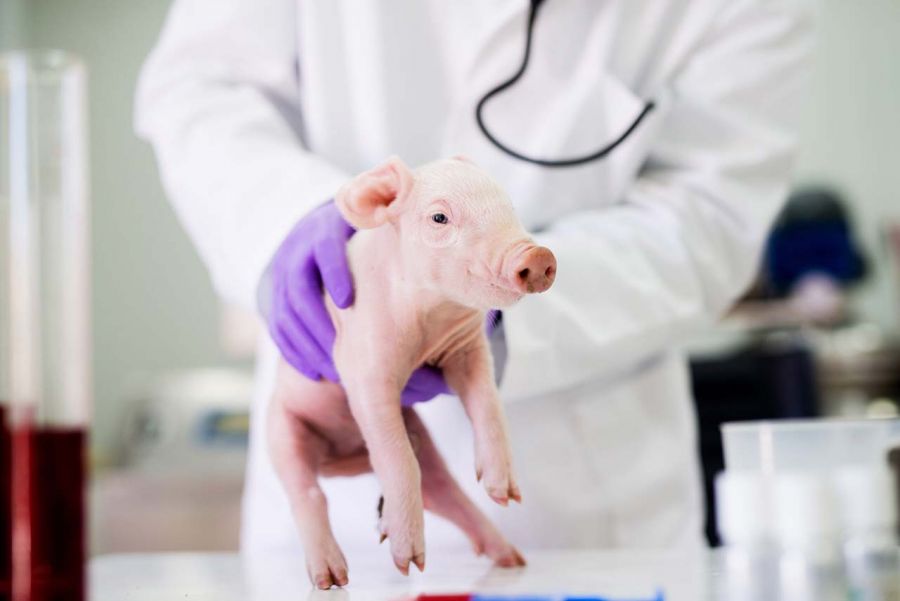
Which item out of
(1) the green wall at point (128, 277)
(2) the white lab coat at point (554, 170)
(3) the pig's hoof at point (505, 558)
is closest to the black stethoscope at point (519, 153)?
(2) the white lab coat at point (554, 170)

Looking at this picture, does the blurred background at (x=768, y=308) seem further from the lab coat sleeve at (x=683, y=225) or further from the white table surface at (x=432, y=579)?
the white table surface at (x=432, y=579)

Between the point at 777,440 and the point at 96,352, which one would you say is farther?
the point at 96,352

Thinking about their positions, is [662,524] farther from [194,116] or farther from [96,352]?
[96,352]

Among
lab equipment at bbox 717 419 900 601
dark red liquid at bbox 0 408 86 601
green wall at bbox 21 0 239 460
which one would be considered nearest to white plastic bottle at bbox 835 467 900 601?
lab equipment at bbox 717 419 900 601

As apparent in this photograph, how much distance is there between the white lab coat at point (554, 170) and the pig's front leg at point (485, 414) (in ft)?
0.06

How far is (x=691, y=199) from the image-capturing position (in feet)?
2.65

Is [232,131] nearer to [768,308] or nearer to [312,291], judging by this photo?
[312,291]

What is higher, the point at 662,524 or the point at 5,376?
the point at 5,376

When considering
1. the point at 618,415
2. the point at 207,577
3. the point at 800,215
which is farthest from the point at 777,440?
the point at 800,215

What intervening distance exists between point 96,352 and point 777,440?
2945mm

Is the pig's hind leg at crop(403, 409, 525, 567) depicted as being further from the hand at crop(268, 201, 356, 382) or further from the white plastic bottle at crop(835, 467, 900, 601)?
the white plastic bottle at crop(835, 467, 900, 601)

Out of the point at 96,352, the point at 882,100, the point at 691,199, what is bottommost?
the point at 96,352

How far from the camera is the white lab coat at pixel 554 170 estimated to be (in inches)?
25.4

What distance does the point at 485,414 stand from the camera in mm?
523
